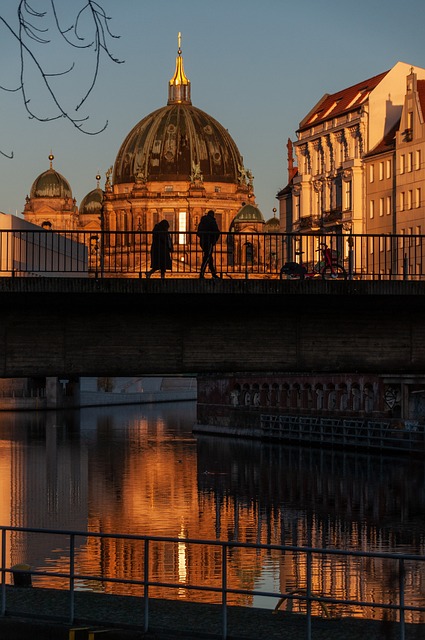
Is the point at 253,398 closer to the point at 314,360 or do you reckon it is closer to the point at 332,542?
the point at 332,542

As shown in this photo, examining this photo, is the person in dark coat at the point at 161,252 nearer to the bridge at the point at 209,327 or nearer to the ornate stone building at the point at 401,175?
the bridge at the point at 209,327

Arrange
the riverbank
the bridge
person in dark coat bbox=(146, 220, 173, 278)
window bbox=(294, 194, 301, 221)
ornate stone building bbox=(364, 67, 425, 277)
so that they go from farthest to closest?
1. window bbox=(294, 194, 301, 221)
2. ornate stone building bbox=(364, 67, 425, 277)
3. person in dark coat bbox=(146, 220, 173, 278)
4. the bridge
5. the riverbank

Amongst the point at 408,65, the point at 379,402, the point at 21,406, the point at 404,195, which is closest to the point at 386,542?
the point at 379,402

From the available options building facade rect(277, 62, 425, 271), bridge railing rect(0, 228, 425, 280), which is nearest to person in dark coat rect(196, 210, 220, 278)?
bridge railing rect(0, 228, 425, 280)

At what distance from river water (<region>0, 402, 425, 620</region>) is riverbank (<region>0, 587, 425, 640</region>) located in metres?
11.0

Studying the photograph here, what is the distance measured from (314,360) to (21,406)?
137m

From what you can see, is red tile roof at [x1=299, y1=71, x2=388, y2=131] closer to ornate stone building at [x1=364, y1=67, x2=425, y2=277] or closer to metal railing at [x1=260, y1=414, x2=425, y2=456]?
ornate stone building at [x1=364, y1=67, x2=425, y2=277]

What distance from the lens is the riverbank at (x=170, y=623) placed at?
21.7 metres

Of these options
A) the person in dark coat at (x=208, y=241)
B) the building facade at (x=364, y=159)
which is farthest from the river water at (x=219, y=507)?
the building facade at (x=364, y=159)

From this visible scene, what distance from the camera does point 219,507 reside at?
63.1 m

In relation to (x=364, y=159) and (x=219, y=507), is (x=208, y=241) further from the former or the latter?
(x=364, y=159)

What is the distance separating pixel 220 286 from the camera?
30.4m

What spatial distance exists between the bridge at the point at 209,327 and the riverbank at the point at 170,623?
24.4 ft

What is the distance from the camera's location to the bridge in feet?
99.1
